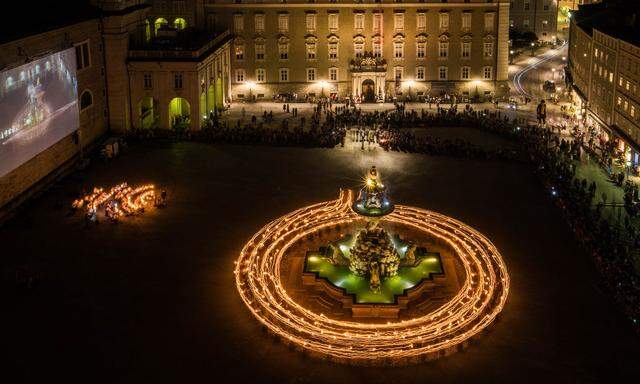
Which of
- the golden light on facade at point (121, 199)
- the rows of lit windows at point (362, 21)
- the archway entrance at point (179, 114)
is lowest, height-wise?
the golden light on facade at point (121, 199)

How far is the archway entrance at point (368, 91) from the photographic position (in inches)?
3600

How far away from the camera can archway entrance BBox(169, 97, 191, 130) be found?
256 ft

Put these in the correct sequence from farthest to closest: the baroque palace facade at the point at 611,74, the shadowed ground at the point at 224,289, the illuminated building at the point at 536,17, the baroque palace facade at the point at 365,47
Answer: the illuminated building at the point at 536,17 < the baroque palace facade at the point at 365,47 < the baroque palace facade at the point at 611,74 < the shadowed ground at the point at 224,289

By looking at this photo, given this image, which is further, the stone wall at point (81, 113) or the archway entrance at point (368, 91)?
the archway entrance at point (368, 91)

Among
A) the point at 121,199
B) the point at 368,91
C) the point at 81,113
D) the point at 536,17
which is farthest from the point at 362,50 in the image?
the point at 536,17

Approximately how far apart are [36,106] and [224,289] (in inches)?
915

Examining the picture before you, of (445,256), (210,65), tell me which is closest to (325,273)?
(445,256)

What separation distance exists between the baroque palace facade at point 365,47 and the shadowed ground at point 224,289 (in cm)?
3013

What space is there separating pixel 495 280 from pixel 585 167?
27.1 metres

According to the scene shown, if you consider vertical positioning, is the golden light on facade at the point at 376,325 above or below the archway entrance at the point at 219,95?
below

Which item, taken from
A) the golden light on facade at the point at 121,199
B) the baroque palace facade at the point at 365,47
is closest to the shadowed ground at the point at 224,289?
the golden light on facade at the point at 121,199

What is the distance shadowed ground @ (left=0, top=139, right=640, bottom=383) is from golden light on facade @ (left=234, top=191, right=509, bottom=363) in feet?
2.22

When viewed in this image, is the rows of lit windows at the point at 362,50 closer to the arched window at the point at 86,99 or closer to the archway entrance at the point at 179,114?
the archway entrance at the point at 179,114

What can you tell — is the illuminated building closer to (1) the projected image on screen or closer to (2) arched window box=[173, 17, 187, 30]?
(2) arched window box=[173, 17, 187, 30]
